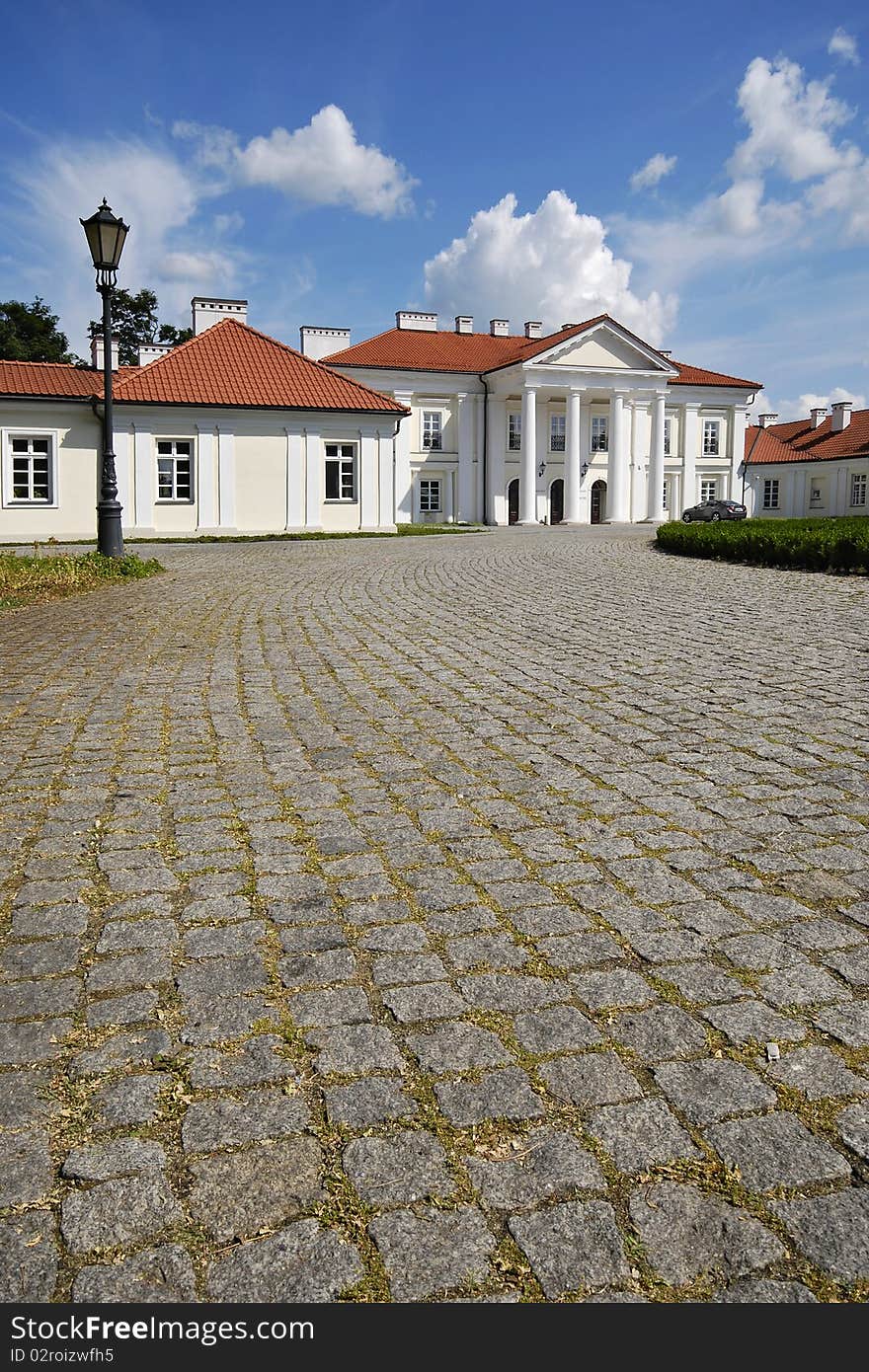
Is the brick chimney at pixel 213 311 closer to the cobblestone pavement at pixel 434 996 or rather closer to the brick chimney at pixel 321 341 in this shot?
the brick chimney at pixel 321 341

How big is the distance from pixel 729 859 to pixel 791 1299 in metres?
2.35

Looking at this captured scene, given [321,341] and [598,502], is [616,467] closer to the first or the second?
[598,502]

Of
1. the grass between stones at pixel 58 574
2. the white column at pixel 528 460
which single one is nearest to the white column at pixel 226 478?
the grass between stones at pixel 58 574

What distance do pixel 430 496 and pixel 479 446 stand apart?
136 inches

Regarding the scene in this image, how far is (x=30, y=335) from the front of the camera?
227 feet

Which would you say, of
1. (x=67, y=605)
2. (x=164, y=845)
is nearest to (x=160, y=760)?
(x=164, y=845)

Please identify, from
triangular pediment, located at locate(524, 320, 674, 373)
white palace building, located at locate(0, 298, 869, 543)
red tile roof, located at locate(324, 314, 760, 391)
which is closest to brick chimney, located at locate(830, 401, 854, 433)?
white palace building, located at locate(0, 298, 869, 543)

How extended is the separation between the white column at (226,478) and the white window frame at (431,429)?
1991 cm

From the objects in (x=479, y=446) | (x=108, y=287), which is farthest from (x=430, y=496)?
(x=108, y=287)

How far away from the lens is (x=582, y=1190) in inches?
92.9

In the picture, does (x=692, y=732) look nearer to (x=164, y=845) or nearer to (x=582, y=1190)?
(x=164, y=845)

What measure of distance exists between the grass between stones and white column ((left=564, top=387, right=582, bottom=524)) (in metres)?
35.1

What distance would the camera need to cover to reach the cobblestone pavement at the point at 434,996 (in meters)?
2.21

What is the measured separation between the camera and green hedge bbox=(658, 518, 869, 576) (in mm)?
17391
